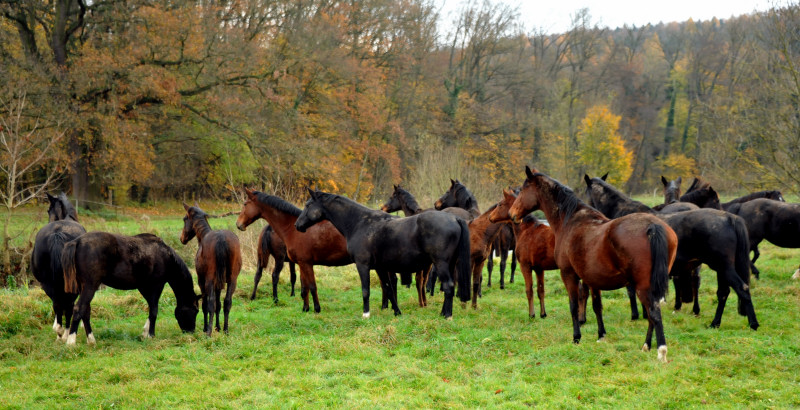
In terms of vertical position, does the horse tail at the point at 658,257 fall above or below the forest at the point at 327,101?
below

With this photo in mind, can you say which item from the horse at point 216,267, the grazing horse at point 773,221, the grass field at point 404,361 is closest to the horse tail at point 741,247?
the grass field at point 404,361

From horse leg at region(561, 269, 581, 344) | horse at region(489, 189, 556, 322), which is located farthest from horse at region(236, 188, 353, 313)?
horse leg at region(561, 269, 581, 344)

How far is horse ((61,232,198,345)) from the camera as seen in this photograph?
7738mm

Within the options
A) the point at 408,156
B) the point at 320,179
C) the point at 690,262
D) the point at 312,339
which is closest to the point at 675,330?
the point at 690,262

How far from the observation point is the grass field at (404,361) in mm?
5684

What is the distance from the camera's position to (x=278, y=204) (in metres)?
10.5

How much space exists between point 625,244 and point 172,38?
22948 mm

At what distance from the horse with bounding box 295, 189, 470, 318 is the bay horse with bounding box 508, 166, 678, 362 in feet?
4.90

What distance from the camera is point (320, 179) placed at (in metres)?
29.3

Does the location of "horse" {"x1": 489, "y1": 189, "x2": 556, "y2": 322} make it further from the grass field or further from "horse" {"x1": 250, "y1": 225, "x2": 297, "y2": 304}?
"horse" {"x1": 250, "y1": 225, "x2": 297, "y2": 304}

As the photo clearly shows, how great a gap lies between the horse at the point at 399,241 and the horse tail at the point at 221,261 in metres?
1.82

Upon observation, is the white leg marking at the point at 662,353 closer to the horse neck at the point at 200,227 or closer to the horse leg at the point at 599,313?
the horse leg at the point at 599,313

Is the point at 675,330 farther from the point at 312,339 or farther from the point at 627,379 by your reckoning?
the point at 312,339

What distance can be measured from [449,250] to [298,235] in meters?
3.09
